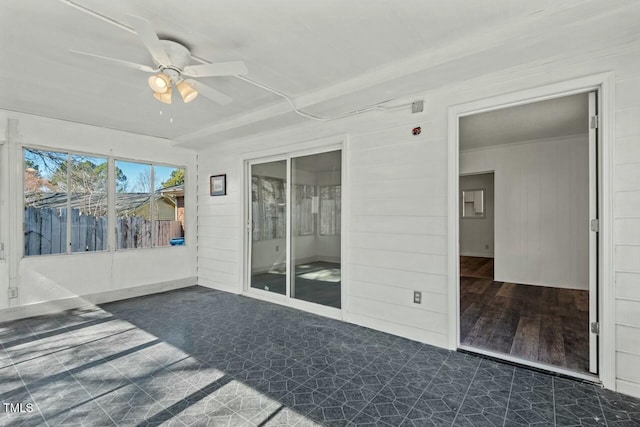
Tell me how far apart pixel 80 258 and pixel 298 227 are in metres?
3.13

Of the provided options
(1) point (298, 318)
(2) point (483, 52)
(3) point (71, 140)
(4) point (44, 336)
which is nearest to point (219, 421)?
(1) point (298, 318)

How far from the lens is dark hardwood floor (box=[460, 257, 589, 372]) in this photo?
281cm

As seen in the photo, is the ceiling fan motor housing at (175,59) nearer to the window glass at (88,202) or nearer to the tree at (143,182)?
the window glass at (88,202)

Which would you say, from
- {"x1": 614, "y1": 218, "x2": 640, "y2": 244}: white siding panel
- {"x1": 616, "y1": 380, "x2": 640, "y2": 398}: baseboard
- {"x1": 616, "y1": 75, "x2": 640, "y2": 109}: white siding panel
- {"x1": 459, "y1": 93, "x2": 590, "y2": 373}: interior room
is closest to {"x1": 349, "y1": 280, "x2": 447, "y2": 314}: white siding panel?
{"x1": 459, "y1": 93, "x2": 590, "y2": 373}: interior room

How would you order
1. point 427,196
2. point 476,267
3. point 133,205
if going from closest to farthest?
point 427,196 → point 133,205 → point 476,267

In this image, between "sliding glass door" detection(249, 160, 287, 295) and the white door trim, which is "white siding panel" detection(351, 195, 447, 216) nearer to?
the white door trim

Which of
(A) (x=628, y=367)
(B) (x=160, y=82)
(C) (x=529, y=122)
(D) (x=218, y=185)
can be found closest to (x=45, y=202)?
(D) (x=218, y=185)

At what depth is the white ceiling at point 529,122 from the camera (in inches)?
152

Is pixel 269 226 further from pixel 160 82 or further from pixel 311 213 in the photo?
pixel 160 82

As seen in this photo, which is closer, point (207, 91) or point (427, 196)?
point (207, 91)

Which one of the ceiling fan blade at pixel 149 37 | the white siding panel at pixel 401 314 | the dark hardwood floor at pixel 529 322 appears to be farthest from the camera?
the white siding panel at pixel 401 314

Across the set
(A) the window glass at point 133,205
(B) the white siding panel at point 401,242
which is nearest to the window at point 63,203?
(A) the window glass at point 133,205

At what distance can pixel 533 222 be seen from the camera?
556 centimetres

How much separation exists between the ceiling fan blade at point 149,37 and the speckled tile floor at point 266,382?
237cm
